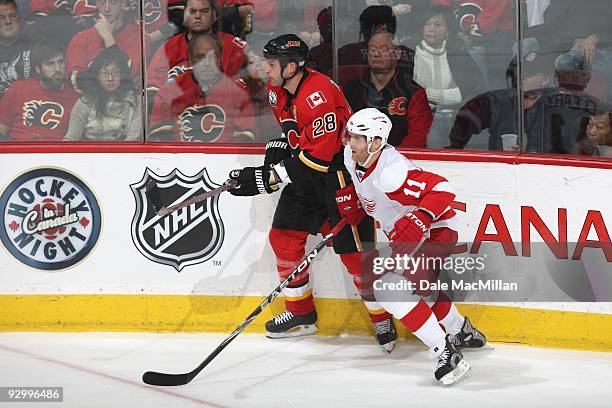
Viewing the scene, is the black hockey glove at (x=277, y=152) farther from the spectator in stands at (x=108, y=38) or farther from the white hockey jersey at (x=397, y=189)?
the spectator in stands at (x=108, y=38)

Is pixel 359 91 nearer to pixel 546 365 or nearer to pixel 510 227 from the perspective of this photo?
pixel 510 227

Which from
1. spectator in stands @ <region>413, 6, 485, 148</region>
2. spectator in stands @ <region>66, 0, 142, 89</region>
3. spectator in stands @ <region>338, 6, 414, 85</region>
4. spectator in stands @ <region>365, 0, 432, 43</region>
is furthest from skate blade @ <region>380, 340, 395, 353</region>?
spectator in stands @ <region>66, 0, 142, 89</region>

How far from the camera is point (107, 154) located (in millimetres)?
5148

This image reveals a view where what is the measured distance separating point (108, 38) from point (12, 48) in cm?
44

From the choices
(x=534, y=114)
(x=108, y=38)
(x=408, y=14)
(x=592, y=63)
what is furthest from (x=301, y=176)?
(x=592, y=63)

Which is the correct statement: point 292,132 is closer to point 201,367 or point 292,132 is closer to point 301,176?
point 301,176

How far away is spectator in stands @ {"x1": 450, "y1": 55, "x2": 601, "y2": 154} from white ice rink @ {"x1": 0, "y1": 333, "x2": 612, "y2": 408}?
86 cm

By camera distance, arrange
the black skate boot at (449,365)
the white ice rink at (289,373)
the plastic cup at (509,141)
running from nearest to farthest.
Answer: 1. the white ice rink at (289,373)
2. the black skate boot at (449,365)
3. the plastic cup at (509,141)

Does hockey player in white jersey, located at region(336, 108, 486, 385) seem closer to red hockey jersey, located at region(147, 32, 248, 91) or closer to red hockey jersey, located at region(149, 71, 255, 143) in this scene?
red hockey jersey, located at region(149, 71, 255, 143)

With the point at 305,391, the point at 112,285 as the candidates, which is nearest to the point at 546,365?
the point at 305,391

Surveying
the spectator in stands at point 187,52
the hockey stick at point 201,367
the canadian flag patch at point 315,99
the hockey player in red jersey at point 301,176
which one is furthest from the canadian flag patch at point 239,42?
the hockey stick at point 201,367

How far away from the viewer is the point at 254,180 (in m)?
4.79

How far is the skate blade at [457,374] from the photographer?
4281 mm

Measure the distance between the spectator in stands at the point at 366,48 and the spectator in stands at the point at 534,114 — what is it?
36cm
